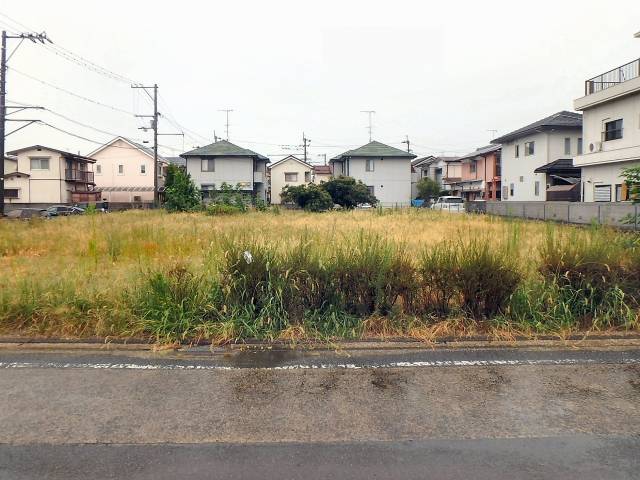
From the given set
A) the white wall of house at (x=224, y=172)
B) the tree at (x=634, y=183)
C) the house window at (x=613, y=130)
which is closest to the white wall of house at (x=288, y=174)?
the white wall of house at (x=224, y=172)

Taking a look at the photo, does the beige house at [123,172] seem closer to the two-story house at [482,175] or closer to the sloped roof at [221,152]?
the sloped roof at [221,152]

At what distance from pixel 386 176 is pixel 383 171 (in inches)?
22.3

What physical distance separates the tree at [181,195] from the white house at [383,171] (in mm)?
16800

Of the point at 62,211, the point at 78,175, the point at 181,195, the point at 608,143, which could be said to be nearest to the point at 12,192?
the point at 78,175

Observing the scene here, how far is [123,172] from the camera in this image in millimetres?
50188

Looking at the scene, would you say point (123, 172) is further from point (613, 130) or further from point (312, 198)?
point (613, 130)

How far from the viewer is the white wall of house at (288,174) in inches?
1898

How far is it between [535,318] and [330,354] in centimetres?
229

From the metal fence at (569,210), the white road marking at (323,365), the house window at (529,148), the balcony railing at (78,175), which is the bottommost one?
the white road marking at (323,365)

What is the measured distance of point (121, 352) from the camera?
164 inches

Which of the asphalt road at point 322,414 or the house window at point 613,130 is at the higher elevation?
the house window at point 613,130

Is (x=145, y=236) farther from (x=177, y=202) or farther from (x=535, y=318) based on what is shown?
(x=177, y=202)

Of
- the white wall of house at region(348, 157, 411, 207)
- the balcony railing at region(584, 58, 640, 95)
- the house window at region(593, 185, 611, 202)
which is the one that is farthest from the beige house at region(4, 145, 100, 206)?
the house window at region(593, 185, 611, 202)

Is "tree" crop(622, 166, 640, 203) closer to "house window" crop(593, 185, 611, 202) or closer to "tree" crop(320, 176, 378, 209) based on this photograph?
"house window" crop(593, 185, 611, 202)
